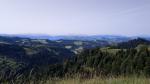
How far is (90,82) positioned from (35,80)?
4.60 ft

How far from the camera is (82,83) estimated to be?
6.45 m

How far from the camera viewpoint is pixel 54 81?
6895mm

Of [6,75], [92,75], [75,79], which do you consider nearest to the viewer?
[6,75]

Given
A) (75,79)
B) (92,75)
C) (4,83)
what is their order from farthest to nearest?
(92,75) < (75,79) < (4,83)

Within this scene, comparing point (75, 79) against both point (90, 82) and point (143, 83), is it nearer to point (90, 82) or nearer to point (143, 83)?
point (90, 82)

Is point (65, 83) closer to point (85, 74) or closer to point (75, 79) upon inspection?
point (75, 79)

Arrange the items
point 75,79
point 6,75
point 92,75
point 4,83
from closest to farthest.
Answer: point 4,83 < point 6,75 < point 75,79 < point 92,75

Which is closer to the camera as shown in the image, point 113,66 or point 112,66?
point 113,66

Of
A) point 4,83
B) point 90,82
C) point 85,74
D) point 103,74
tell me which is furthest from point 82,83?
point 4,83

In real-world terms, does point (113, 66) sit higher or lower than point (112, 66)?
higher

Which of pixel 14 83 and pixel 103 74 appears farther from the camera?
A: pixel 103 74

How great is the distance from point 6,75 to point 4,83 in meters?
0.42

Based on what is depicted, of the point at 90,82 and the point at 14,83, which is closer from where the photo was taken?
the point at 14,83

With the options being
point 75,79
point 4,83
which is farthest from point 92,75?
point 4,83
